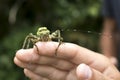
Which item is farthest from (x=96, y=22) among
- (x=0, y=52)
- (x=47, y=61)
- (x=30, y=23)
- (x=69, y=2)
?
(x=47, y=61)

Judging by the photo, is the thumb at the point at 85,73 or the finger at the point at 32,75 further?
the finger at the point at 32,75

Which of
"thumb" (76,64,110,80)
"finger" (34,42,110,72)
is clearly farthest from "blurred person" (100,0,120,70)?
"thumb" (76,64,110,80)

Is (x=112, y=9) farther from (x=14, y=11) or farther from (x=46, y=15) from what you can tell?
(x=14, y=11)

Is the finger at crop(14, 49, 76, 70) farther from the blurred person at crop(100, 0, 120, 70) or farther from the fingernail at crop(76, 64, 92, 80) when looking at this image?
the blurred person at crop(100, 0, 120, 70)

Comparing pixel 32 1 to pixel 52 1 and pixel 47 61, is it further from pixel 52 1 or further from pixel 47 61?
pixel 47 61

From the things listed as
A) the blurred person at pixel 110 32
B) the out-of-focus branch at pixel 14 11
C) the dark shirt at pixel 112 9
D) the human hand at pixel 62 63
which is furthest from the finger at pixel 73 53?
the out-of-focus branch at pixel 14 11

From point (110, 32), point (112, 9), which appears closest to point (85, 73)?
Answer: point (112, 9)

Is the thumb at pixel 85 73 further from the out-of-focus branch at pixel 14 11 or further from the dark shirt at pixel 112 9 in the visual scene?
the out-of-focus branch at pixel 14 11

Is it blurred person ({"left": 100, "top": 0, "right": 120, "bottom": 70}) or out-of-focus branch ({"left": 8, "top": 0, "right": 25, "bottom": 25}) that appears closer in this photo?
blurred person ({"left": 100, "top": 0, "right": 120, "bottom": 70})
